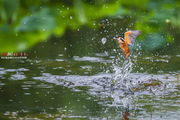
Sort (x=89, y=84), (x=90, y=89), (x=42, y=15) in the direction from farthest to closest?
1. (x=89, y=84)
2. (x=90, y=89)
3. (x=42, y=15)

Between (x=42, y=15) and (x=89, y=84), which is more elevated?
(x=42, y=15)

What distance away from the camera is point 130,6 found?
1536 millimetres

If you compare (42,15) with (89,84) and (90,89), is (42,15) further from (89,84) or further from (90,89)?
(89,84)

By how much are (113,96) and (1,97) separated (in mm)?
1788

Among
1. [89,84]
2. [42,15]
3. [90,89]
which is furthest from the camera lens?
[89,84]

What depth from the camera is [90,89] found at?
682 centimetres

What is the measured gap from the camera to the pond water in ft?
18.2

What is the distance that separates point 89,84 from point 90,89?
13.6 inches

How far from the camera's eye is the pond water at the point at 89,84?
554cm

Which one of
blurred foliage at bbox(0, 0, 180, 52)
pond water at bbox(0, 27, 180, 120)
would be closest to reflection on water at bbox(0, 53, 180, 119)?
pond water at bbox(0, 27, 180, 120)

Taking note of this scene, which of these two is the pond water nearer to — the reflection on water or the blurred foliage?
the reflection on water

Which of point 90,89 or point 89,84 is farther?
point 89,84

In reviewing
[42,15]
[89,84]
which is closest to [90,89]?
[89,84]

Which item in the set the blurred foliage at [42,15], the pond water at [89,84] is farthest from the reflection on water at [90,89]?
the blurred foliage at [42,15]
